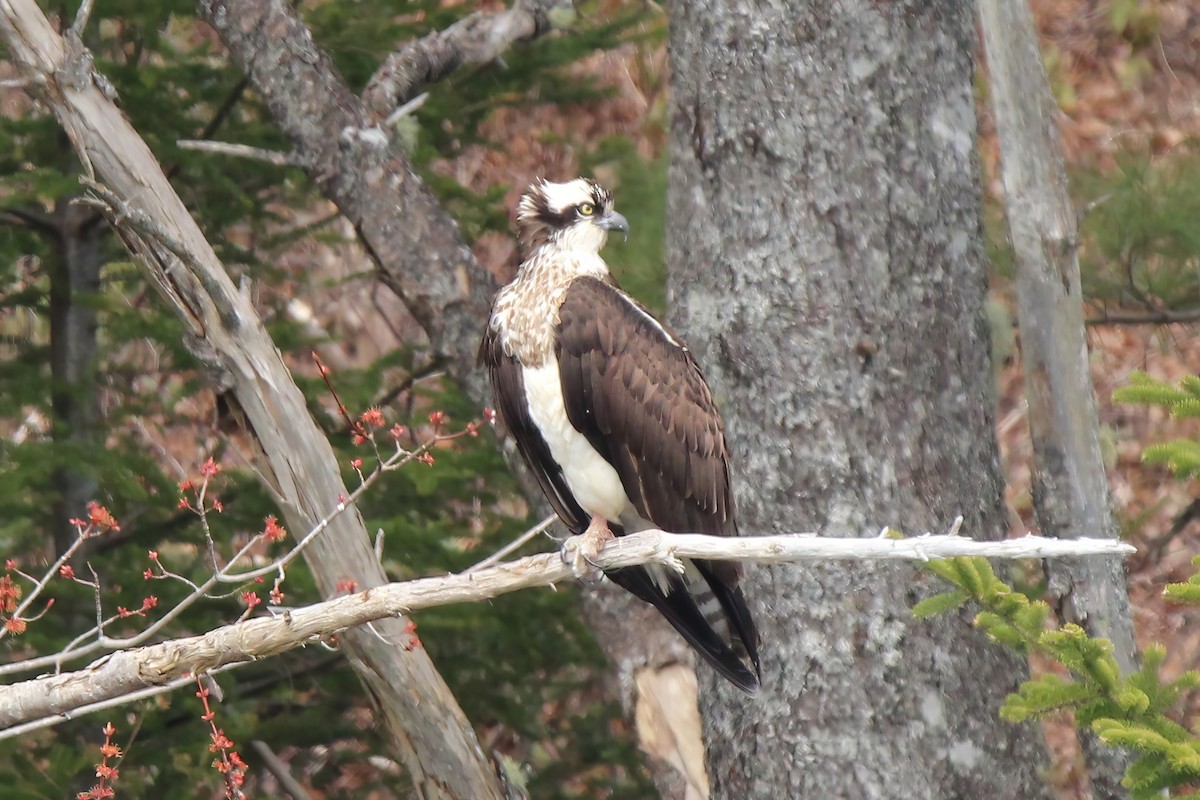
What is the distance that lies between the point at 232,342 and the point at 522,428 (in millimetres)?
928

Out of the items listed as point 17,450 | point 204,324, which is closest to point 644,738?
point 204,324

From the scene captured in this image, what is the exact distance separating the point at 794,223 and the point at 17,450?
2.63m

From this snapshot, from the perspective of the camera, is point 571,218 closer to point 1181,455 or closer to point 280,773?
point 1181,455

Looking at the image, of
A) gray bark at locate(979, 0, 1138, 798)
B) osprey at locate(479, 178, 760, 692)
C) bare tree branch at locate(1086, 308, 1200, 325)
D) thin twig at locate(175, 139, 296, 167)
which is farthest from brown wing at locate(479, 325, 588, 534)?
bare tree branch at locate(1086, 308, 1200, 325)

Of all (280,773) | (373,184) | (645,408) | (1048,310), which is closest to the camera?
(645,408)

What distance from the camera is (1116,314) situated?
237 inches

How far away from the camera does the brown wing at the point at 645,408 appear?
168 inches

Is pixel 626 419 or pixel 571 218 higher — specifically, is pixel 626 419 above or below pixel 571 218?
below

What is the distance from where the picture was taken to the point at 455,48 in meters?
5.32

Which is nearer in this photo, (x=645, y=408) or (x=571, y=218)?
(x=645, y=408)

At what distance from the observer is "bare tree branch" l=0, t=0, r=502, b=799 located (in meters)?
4.45

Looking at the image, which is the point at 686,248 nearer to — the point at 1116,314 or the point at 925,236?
the point at 925,236

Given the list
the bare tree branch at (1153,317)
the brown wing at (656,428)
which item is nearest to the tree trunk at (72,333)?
the brown wing at (656,428)

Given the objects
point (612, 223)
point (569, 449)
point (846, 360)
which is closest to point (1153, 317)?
point (846, 360)
